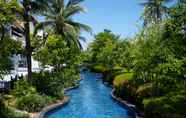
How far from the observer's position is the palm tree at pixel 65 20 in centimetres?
4331

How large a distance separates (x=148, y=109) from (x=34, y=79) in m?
14.8

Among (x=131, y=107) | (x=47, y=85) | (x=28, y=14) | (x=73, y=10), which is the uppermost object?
(x=73, y=10)

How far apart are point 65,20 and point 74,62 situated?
583 centimetres

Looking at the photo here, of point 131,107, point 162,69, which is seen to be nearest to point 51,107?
point 131,107

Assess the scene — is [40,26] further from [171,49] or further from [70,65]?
[171,49]

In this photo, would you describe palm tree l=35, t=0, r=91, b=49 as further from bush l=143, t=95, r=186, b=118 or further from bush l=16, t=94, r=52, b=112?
bush l=143, t=95, r=186, b=118

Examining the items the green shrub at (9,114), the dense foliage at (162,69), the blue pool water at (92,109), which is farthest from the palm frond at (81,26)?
the green shrub at (9,114)

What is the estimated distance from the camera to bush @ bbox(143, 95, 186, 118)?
16.7m

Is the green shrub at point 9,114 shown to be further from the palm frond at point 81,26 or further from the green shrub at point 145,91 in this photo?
the palm frond at point 81,26

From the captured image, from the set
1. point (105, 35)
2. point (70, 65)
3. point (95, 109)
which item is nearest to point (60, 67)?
point (70, 65)

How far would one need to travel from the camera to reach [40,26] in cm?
4034

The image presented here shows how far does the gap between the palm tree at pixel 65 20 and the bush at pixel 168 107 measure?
80.1ft

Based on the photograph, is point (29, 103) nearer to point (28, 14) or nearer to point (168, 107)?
point (28, 14)

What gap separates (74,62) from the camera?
47094mm
